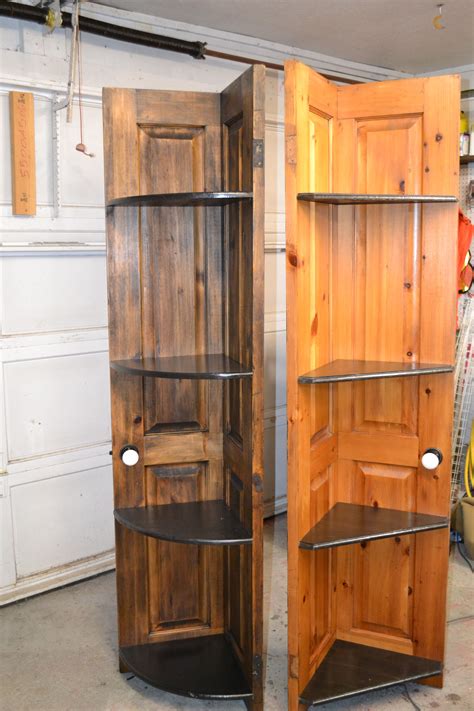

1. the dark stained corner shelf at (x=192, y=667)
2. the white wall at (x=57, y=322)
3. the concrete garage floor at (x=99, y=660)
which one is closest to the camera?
the dark stained corner shelf at (x=192, y=667)

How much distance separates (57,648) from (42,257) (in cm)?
170

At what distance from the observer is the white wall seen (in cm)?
316

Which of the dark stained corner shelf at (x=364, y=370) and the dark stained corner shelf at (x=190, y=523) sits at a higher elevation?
the dark stained corner shelf at (x=364, y=370)

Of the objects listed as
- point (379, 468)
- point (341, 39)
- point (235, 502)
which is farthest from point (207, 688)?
point (341, 39)

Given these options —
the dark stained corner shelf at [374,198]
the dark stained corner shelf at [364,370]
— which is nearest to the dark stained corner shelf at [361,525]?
the dark stained corner shelf at [364,370]

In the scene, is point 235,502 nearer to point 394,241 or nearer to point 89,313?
point 394,241

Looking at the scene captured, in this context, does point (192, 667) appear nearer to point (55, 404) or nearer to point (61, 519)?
point (61, 519)

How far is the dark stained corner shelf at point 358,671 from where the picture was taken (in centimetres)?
247

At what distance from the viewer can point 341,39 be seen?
156 inches

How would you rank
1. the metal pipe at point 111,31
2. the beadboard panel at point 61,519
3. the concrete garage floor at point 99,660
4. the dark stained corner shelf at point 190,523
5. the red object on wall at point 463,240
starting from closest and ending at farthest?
the dark stained corner shelf at point 190,523
the concrete garage floor at point 99,660
the metal pipe at point 111,31
the beadboard panel at point 61,519
the red object on wall at point 463,240

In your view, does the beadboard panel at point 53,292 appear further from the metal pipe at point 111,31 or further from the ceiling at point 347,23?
the ceiling at point 347,23

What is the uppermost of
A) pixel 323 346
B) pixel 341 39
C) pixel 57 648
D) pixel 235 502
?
pixel 341 39

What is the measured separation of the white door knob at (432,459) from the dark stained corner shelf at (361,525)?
0.20m

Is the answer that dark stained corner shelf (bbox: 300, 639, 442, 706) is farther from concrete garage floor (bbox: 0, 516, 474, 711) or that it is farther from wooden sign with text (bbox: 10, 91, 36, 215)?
wooden sign with text (bbox: 10, 91, 36, 215)
